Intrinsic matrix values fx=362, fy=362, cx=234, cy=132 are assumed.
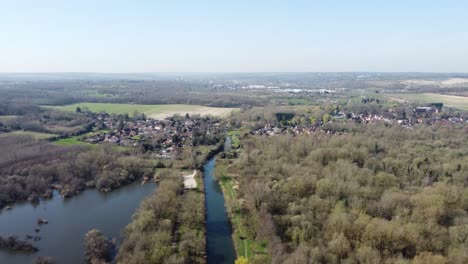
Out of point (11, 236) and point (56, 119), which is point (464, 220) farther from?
point (56, 119)

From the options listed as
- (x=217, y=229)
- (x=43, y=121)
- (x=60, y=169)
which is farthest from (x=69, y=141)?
(x=217, y=229)

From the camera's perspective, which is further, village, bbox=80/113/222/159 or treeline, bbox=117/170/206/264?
village, bbox=80/113/222/159

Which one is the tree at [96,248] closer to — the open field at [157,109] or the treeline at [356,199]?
the treeline at [356,199]

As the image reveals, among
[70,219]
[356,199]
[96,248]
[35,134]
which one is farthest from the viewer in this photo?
[35,134]

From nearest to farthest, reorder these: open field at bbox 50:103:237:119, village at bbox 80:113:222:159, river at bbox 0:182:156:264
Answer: river at bbox 0:182:156:264 → village at bbox 80:113:222:159 → open field at bbox 50:103:237:119

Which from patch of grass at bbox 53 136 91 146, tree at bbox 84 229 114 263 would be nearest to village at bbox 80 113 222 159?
patch of grass at bbox 53 136 91 146

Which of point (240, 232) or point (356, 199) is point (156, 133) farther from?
point (356, 199)

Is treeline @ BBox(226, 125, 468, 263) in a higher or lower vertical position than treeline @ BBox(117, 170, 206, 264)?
higher

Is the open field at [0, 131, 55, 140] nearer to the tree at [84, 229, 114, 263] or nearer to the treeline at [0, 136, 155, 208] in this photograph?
the treeline at [0, 136, 155, 208]
